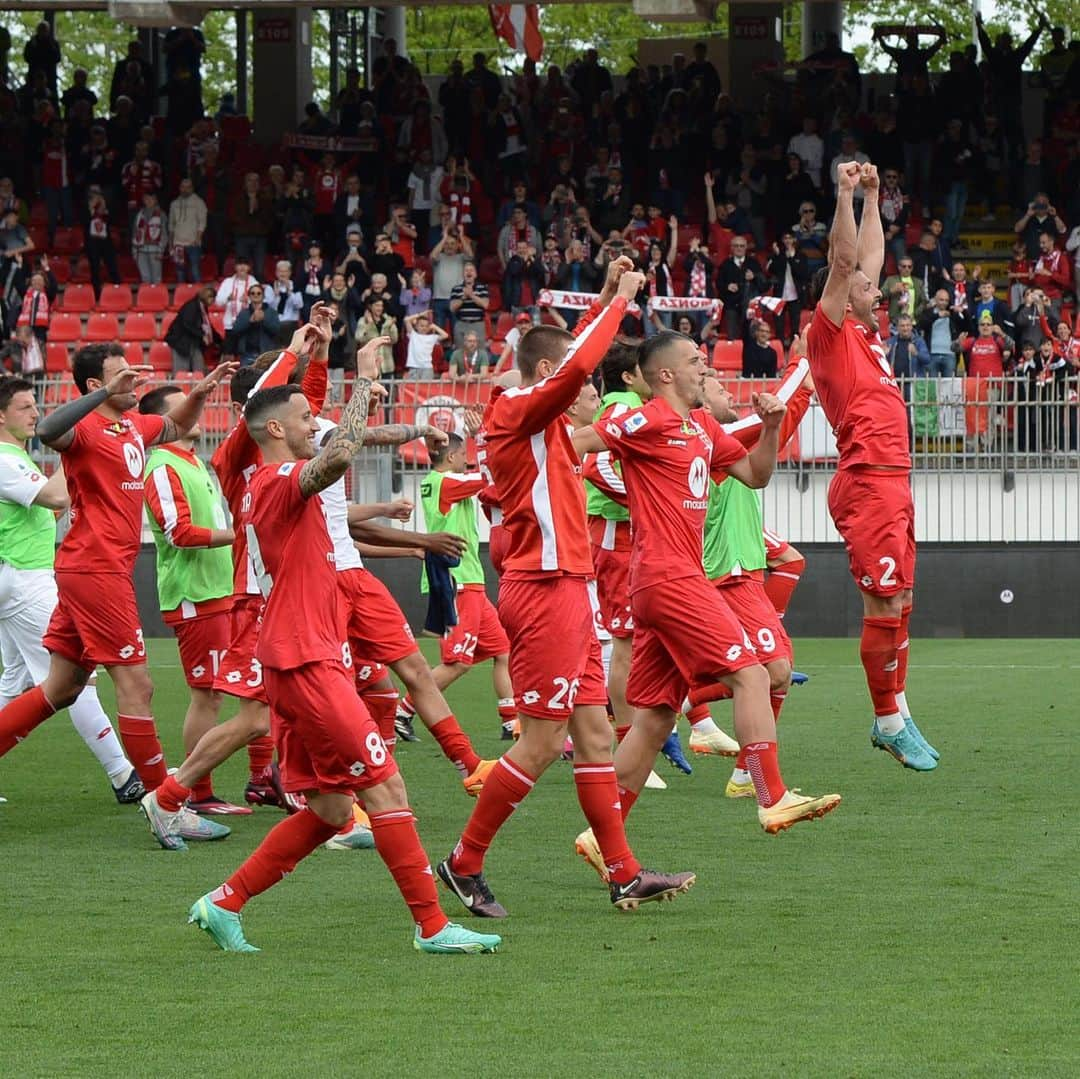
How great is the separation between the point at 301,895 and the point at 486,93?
2350 centimetres

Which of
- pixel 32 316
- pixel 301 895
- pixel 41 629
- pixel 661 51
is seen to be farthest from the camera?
pixel 661 51

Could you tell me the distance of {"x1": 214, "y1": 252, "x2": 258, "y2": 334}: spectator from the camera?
25.0 meters

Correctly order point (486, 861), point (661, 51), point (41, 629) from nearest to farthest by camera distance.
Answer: point (486, 861) → point (41, 629) → point (661, 51)

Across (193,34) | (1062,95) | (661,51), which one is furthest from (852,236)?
(661,51)

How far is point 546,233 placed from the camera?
26688 mm

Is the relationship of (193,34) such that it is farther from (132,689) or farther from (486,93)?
(132,689)

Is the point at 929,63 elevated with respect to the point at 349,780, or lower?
elevated

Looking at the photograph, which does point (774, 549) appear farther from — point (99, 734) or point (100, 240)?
point (100, 240)

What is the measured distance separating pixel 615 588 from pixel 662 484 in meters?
2.96

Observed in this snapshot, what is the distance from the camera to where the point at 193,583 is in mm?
9469

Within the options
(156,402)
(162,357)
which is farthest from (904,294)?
(156,402)

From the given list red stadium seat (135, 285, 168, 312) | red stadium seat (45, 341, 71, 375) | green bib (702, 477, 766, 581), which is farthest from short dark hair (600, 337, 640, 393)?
red stadium seat (135, 285, 168, 312)

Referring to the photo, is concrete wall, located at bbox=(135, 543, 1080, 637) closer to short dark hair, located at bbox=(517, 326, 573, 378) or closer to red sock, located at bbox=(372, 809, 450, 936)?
short dark hair, located at bbox=(517, 326, 573, 378)

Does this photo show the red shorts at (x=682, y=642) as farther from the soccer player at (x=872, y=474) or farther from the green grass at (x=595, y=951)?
the soccer player at (x=872, y=474)
